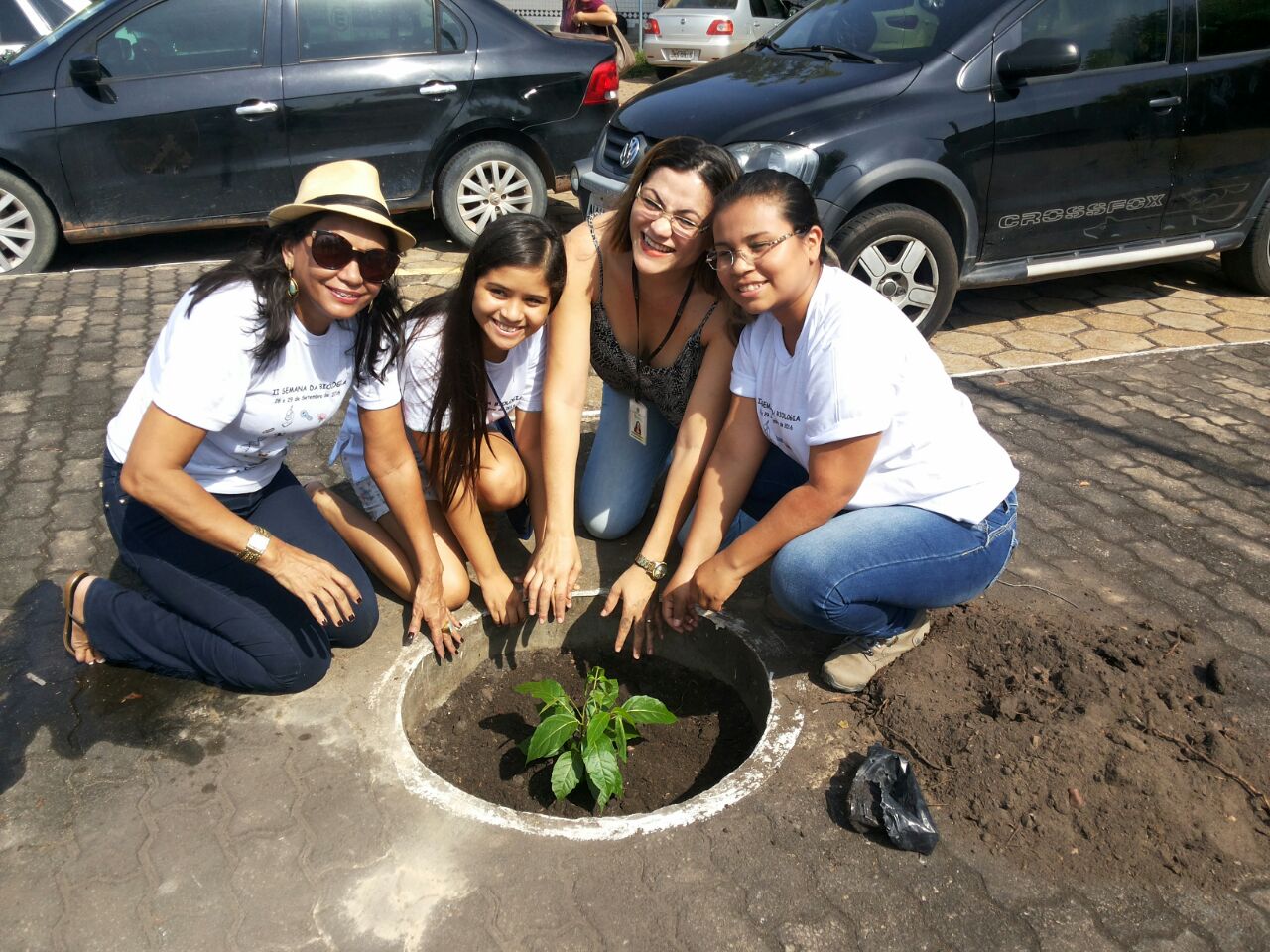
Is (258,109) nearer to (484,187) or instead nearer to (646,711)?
(484,187)

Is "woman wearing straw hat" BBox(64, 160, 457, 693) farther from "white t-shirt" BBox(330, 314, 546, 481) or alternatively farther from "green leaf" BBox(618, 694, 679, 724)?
"green leaf" BBox(618, 694, 679, 724)

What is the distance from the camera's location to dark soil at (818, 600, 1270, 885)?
260 cm

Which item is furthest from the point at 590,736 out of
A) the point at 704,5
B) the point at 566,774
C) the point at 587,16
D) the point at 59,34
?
the point at 704,5

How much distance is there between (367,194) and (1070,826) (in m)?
2.40

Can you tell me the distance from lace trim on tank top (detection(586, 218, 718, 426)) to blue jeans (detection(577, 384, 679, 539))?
0.09 meters

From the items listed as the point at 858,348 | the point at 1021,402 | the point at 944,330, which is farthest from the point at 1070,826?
the point at 944,330

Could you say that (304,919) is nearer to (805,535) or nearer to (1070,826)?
(805,535)

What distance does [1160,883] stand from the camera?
8.24 feet

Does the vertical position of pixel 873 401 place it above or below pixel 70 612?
above

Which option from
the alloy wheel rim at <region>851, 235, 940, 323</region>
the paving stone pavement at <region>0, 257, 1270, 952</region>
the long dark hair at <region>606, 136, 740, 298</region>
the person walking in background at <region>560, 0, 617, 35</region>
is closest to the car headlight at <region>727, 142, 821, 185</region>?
the alloy wheel rim at <region>851, 235, 940, 323</region>

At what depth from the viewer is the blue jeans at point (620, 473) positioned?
12.8ft

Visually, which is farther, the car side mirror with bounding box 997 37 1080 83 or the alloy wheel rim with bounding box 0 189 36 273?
the alloy wheel rim with bounding box 0 189 36 273

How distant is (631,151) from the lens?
5.68 meters

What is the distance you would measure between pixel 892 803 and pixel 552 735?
892 millimetres
